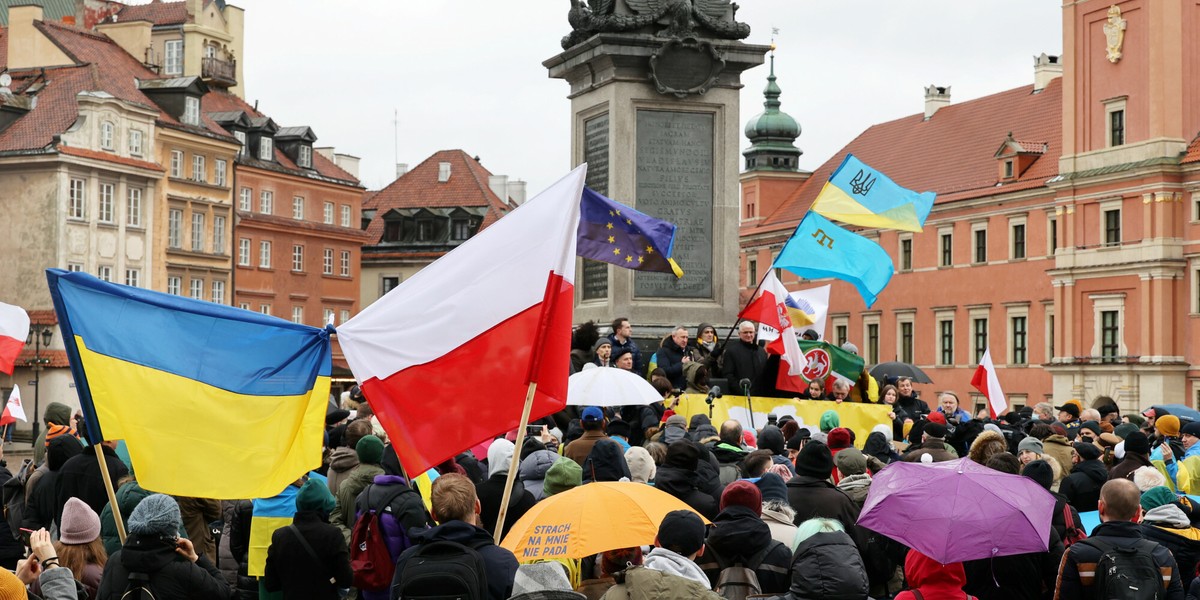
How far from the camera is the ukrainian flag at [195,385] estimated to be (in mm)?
8117

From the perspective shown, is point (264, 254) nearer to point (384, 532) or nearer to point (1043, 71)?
point (1043, 71)

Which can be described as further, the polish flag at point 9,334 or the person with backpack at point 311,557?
the polish flag at point 9,334

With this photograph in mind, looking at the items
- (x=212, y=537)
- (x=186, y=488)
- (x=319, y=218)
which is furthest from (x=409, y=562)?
(x=319, y=218)

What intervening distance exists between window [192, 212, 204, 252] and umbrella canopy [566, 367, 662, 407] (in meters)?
57.0

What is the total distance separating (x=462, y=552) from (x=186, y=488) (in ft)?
6.06

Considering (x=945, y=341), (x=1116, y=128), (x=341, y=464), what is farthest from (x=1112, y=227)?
(x=341, y=464)

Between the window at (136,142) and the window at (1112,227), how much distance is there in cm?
3684

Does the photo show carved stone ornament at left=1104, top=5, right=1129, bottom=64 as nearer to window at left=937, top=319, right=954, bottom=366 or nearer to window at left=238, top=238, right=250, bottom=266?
window at left=937, top=319, right=954, bottom=366

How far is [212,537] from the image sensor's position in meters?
11.0

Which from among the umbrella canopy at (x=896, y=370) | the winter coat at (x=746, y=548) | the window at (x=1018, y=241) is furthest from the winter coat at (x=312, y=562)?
the window at (x=1018, y=241)

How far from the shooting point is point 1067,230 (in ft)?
219

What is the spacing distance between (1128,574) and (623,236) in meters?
6.69

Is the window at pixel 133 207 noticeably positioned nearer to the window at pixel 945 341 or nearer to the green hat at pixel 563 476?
the window at pixel 945 341

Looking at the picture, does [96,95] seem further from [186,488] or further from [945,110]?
[186,488]
